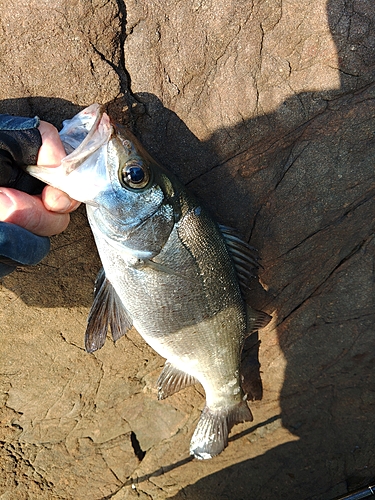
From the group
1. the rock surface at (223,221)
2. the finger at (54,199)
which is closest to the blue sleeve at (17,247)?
the finger at (54,199)

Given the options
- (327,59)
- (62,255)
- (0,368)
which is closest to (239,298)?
(62,255)

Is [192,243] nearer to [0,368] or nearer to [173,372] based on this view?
[173,372]

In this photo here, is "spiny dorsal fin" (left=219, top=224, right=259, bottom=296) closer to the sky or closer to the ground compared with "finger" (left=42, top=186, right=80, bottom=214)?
closer to the ground

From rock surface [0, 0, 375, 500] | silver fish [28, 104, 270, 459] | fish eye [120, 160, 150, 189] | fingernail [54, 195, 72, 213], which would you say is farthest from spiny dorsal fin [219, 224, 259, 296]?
fingernail [54, 195, 72, 213]

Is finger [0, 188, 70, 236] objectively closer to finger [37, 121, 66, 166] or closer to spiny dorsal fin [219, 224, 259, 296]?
finger [37, 121, 66, 166]

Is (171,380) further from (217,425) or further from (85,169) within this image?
(85,169)

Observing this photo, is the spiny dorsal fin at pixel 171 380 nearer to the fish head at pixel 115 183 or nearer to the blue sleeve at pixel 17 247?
the fish head at pixel 115 183
